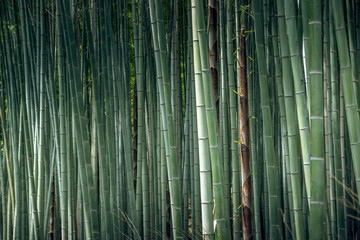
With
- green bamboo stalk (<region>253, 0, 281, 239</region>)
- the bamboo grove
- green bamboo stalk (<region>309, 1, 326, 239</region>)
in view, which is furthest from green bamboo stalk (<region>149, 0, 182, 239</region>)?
green bamboo stalk (<region>309, 1, 326, 239</region>)

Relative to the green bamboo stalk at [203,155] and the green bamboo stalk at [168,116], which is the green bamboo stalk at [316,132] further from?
the green bamboo stalk at [168,116]

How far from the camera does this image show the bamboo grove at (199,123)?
1.36m

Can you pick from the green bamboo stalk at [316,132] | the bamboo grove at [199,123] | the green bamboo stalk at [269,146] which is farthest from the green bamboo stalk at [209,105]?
the green bamboo stalk at [316,132]

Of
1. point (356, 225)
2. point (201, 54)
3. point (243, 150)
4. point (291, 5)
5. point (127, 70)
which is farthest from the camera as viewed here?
point (127, 70)

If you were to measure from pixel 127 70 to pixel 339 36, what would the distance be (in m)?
2.06

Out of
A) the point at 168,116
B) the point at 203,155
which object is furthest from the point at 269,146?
the point at 168,116

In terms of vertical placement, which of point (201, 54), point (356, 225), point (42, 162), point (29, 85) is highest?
point (29, 85)

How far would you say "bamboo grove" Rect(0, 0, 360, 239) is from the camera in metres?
Answer: 1.36

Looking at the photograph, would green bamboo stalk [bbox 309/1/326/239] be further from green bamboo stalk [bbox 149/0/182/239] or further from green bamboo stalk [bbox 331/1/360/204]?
green bamboo stalk [bbox 149/0/182/239]

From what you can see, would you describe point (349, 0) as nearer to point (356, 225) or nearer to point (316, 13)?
point (316, 13)

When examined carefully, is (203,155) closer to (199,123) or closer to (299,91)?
(199,123)

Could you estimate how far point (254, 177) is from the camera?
2.39 m

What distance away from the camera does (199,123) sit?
1.39 metres

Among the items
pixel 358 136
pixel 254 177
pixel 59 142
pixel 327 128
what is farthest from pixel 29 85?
pixel 358 136
